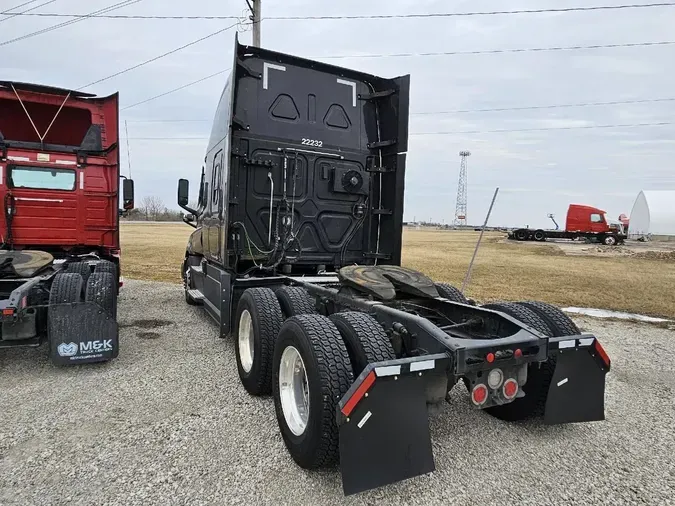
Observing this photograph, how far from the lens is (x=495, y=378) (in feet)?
9.24

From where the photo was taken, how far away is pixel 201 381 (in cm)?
437

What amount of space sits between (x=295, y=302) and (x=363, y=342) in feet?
4.80

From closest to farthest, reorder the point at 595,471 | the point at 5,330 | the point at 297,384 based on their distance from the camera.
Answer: the point at 595,471, the point at 297,384, the point at 5,330

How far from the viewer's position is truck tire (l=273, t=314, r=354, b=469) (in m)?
2.63

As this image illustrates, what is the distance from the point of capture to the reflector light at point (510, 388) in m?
2.87

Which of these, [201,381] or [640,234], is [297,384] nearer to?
[201,381]

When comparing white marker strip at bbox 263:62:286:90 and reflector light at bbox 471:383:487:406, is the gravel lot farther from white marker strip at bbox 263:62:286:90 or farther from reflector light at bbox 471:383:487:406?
white marker strip at bbox 263:62:286:90

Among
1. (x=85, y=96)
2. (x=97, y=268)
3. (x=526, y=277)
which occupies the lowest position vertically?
(x=526, y=277)

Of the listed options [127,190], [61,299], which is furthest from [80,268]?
[127,190]

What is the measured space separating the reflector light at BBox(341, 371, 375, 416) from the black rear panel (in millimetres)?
3352

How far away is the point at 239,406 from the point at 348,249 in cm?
279

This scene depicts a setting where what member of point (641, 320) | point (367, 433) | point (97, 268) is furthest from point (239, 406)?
point (641, 320)

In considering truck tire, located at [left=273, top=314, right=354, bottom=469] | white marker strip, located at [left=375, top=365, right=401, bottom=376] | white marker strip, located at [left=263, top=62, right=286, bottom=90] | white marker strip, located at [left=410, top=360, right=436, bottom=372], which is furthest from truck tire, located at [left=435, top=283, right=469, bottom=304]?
white marker strip, located at [left=263, top=62, right=286, bottom=90]

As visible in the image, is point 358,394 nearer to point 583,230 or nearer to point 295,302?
point 295,302
